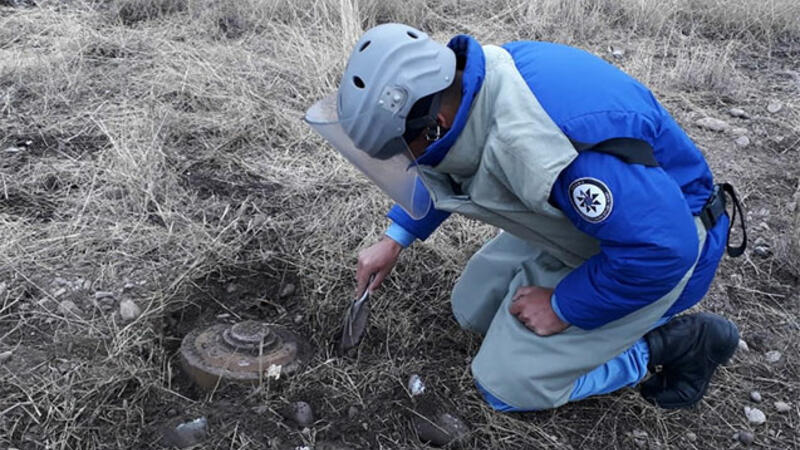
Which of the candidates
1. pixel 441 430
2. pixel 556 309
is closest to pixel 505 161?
pixel 556 309

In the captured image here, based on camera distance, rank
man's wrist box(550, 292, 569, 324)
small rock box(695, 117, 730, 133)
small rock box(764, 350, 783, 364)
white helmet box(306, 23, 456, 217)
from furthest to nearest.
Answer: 1. small rock box(695, 117, 730, 133)
2. small rock box(764, 350, 783, 364)
3. man's wrist box(550, 292, 569, 324)
4. white helmet box(306, 23, 456, 217)

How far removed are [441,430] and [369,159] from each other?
72 centimetres

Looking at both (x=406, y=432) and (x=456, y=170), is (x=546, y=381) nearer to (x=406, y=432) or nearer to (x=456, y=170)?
(x=406, y=432)

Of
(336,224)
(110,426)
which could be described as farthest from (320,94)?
(110,426)

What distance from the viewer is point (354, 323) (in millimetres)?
2312

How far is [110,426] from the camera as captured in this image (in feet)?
6.62

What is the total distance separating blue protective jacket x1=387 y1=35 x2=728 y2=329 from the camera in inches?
64.4

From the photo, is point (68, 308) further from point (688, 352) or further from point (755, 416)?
point (755, 416)

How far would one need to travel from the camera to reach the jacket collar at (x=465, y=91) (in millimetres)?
1658

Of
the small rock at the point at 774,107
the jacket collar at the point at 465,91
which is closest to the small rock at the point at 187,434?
the jacket collar at the point at 465,91

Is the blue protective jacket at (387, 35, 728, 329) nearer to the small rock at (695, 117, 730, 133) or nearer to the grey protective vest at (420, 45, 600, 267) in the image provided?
the grey protective vest at (420, 45, 600, 267)

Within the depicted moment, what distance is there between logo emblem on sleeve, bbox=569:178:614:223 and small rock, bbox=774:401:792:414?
1.01 meters

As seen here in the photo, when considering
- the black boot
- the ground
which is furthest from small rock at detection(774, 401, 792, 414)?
the black boot

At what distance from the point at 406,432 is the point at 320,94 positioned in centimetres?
195
